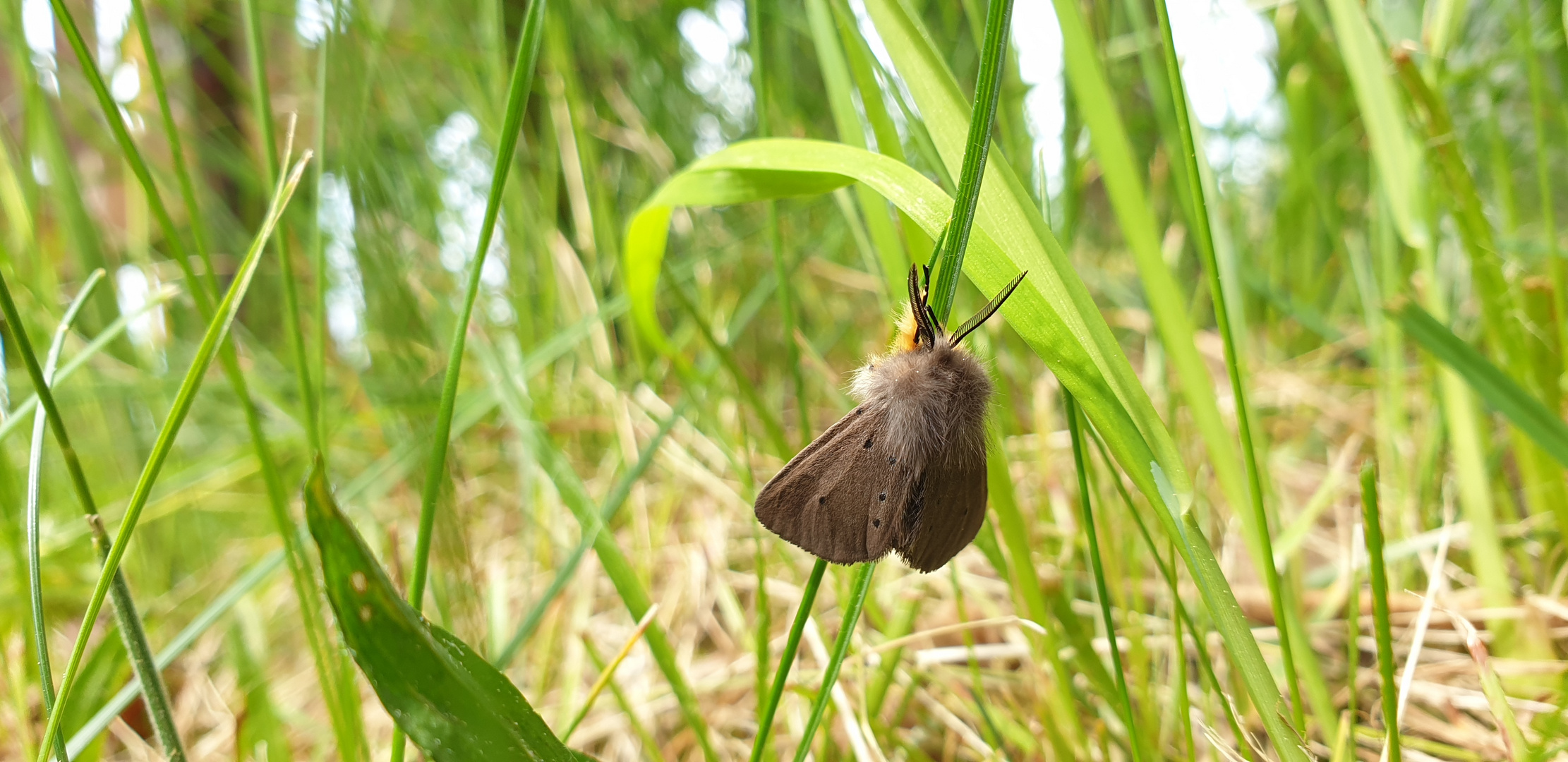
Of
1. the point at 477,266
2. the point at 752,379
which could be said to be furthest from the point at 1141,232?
the point at 752,379

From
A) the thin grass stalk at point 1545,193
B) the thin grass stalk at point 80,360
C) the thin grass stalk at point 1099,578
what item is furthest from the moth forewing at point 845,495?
the thin grass stalk at point 1545,193

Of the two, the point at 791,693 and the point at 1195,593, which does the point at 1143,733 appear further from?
the point at 791,693

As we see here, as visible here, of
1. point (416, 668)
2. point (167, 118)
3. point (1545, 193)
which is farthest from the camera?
point (1545, 193)

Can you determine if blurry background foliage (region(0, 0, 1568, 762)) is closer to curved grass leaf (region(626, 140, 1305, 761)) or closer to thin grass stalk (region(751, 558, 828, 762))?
curved grass leaf (region(626, 140, 1305, 761))

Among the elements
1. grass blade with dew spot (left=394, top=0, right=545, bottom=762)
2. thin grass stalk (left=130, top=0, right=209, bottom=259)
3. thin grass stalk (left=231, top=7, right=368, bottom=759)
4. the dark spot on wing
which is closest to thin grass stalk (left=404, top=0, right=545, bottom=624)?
grass blade with dew spot (left=394, top=0, right=545, bottom=762)

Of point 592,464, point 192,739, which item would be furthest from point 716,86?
point 192,739

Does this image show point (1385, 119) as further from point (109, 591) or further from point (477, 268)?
point (109, 591)

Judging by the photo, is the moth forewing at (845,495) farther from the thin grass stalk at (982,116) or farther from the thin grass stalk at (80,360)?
the thin grass stalk at (80,360)
